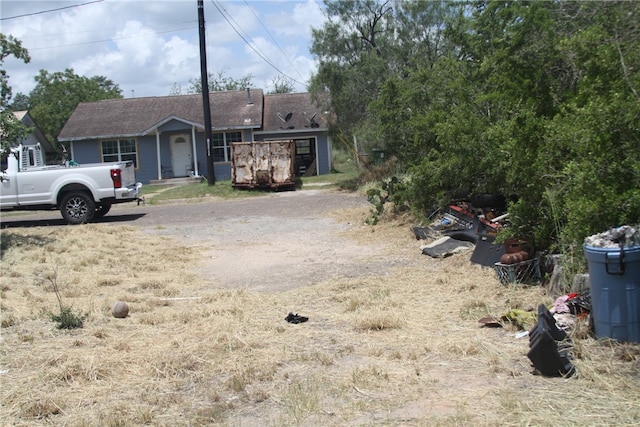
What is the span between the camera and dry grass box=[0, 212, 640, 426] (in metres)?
4.41

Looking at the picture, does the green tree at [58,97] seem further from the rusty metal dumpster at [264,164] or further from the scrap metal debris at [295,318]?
the scrap metal debris at [295,318]

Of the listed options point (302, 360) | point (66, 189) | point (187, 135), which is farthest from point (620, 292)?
point (187, 135)

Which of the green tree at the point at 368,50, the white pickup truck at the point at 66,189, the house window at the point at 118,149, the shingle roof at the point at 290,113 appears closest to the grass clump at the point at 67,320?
the white pickup truck at the point at 66,189

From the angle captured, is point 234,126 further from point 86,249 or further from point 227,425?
point 227,425

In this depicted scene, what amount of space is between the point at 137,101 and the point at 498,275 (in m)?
32.7

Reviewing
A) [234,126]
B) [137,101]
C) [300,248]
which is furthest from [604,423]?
[137,101]

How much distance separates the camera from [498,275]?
7.82 meters

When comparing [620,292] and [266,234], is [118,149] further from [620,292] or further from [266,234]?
[620,292]

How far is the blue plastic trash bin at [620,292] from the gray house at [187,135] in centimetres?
2759

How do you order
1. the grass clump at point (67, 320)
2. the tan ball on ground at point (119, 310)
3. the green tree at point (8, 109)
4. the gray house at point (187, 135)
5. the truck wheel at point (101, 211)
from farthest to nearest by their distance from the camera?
the gray house at point (187, 135) < the truck wheel at point (101, 211) < the green tree at point (8, 109) < the tan ball on ground at point (119, 310) < the grass clump at point (67, 320)

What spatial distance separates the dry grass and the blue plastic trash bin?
150 mm

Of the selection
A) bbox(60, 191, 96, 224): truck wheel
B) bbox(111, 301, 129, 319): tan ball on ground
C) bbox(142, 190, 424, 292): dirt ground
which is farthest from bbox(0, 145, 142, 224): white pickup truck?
bbox(111, 301, 129, 319): tan ball on ground

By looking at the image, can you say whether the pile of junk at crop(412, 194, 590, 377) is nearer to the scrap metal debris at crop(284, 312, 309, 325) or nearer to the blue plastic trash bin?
the blue plastic trash bin

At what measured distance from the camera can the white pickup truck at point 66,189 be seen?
54.9 feet
